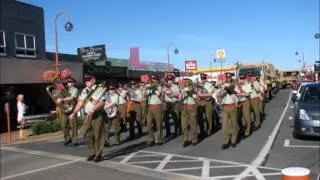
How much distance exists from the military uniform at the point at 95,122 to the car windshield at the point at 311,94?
20.5 feet

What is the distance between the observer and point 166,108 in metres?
15.6

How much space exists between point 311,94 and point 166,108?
4095mm

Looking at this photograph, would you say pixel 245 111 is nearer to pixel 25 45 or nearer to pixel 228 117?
pixel 228 117

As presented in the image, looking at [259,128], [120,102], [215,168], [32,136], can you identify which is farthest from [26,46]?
[215,168]

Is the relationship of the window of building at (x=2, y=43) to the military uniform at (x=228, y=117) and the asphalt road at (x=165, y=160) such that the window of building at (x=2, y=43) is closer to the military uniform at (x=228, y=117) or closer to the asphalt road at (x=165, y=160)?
the asphalt road at (x=165, y=160)

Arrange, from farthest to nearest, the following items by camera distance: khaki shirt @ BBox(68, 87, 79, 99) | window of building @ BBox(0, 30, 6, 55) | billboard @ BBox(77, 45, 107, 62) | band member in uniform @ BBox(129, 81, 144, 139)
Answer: billboard @ BBox(77, 45, 107, 62) < window of building @ BBox(0, 30, 6, 55) < band member in uniform @ BBox(129, 81, 144, 139) < khaki shirt @ BBox(68, 87, 79, 99)

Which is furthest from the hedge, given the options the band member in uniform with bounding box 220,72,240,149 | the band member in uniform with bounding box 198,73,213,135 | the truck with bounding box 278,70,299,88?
the truck with bounding box 278,70,299,88

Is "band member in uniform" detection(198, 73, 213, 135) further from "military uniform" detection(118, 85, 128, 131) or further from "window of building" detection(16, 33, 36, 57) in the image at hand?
"window of building" detection(16, 33, 36, 57)

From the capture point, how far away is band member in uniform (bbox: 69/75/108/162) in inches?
436

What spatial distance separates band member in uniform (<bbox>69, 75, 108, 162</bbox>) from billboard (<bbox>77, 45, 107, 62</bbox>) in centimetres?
2192

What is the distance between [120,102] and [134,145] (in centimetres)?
282

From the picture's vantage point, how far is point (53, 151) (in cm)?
1350

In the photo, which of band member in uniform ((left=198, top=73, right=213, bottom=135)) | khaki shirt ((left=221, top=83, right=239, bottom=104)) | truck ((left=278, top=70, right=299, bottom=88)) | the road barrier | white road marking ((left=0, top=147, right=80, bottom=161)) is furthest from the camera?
truck ((left=278, top=70, right=299, bottom=88))

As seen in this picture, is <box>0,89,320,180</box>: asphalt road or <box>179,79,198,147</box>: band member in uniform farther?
<box>179,79,198,147</box>: band member in uniform
